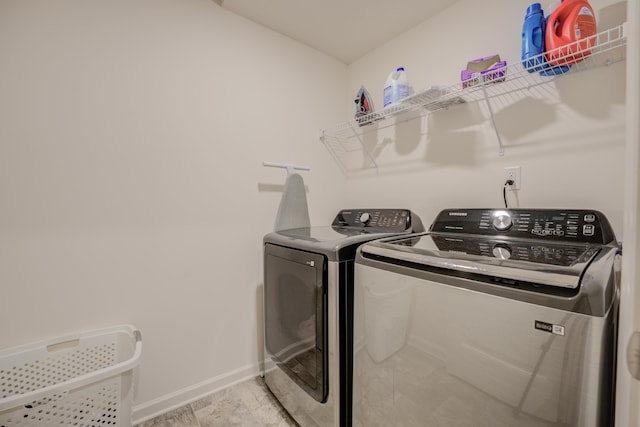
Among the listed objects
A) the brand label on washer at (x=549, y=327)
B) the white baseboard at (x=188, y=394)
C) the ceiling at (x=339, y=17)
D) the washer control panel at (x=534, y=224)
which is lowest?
the white baseboard at (x=188, y=394)

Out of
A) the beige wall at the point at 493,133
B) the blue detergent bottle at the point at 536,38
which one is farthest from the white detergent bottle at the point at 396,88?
the blue detergent bottle at the point at 536,38

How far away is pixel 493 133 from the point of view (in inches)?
57.4

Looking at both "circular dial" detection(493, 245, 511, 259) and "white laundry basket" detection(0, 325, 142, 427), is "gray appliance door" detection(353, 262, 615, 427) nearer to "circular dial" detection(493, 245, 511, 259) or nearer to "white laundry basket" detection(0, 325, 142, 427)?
"circular dial" detection(493, 245, 511, 259)

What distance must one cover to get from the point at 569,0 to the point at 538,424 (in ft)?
4.76

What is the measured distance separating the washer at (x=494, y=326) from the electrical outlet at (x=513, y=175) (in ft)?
0.59

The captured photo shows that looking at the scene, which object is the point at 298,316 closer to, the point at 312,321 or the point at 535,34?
the point at 312,321

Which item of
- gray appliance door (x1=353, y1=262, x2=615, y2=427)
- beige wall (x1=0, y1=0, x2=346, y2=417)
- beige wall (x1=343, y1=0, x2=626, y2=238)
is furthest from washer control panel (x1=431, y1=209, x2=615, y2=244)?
beige wall (x1=0, y1=0, x2=346, y2=417)

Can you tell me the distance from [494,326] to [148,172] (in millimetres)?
1632

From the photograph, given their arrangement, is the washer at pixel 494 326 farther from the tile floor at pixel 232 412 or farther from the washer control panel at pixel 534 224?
the tile floor at pixel 232 412

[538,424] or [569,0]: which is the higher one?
[569,0]

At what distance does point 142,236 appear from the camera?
1464 millimetres

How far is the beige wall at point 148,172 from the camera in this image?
3.95 feet

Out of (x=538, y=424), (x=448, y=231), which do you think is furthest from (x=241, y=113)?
(x=538, y=424)

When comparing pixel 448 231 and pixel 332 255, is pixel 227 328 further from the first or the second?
pixel 448 231
